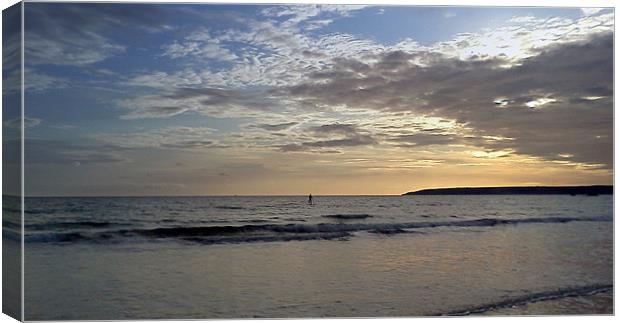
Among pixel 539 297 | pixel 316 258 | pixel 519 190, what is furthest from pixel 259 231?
pixel 539 297

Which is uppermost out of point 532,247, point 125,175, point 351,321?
point 125,175

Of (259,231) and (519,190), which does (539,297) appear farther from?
(259,231)

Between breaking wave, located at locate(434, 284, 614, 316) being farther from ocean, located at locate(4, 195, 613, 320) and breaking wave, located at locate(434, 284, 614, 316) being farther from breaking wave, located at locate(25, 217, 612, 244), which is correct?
breaking wave, located at locate(25, 217, 612, 244)

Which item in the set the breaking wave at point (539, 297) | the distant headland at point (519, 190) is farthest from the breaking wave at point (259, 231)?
the breaking wave at point (539, 297)

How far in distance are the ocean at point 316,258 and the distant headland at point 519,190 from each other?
49mm

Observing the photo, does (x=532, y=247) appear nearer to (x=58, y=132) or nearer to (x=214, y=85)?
(x=214, y=85)

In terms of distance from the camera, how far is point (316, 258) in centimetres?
589

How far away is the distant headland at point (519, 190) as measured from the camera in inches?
228

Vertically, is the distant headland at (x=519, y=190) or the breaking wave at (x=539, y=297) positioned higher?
the distant headland at (x=519, y=190)

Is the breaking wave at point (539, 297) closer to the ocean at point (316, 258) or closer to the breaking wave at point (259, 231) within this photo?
the ocean at point (316, 258)

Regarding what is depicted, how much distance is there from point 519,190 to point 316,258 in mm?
1563

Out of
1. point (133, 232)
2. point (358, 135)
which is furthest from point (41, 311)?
point (358, 135)

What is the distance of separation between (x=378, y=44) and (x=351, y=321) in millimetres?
1930

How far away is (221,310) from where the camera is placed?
5.43 meters
